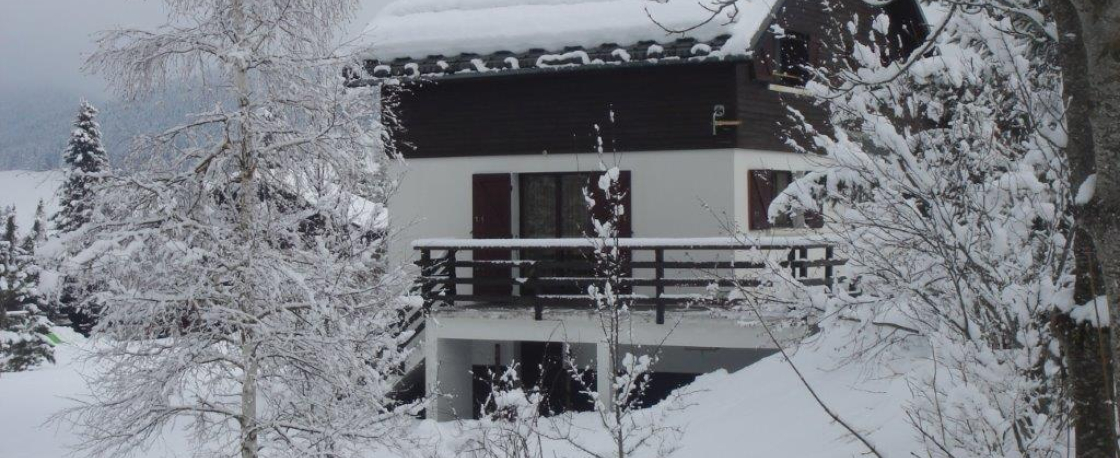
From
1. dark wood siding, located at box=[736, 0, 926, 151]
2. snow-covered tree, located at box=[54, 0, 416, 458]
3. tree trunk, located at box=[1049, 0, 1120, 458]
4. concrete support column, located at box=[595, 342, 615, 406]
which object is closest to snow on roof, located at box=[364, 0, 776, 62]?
dark wood siding, located at box=[736, 0, 926, 151]

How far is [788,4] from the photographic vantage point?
1603 centimetres

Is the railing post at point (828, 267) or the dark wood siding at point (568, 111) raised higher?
the dark wood siding at point (568, 111)

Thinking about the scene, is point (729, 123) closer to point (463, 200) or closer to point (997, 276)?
point (463, 200)

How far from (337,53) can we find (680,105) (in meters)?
6.07

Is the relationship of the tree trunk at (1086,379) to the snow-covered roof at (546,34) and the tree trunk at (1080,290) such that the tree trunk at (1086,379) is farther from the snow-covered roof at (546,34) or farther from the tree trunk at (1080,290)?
the snow-covered roof at (546,34)

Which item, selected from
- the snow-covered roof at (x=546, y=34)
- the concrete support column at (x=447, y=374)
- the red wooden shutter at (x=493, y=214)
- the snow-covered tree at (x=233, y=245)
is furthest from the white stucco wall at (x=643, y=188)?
the snow-covered tree at (x=233, y=245)

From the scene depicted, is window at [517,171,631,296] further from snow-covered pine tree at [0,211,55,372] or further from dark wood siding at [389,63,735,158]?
snow-covered pine tree at [0,211,55,372]

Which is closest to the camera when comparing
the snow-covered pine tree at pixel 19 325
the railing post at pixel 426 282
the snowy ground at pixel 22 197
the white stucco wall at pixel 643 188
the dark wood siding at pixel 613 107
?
the railing post at pixel 426 282

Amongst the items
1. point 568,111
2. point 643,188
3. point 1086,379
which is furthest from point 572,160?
point 1086,379

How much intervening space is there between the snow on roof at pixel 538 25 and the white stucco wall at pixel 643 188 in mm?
1617

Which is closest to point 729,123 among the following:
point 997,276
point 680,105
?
point 680,105

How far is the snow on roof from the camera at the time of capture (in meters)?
14.5

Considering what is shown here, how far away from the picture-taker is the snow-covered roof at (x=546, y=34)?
14.4m

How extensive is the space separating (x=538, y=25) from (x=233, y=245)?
23.7ft
